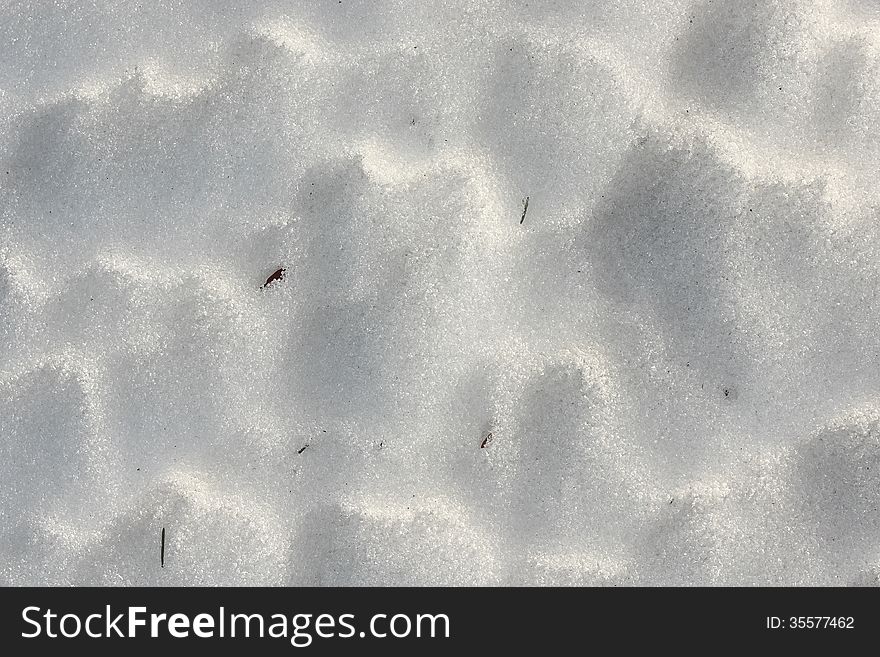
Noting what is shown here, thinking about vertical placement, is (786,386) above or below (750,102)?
below

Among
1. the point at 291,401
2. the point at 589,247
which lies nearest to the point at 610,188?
the point at 589,247

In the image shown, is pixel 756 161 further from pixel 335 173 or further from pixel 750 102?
pixel 335 173

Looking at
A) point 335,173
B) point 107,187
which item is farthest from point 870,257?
point 107,187

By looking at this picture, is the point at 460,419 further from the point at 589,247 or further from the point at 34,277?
the point at 34,277
